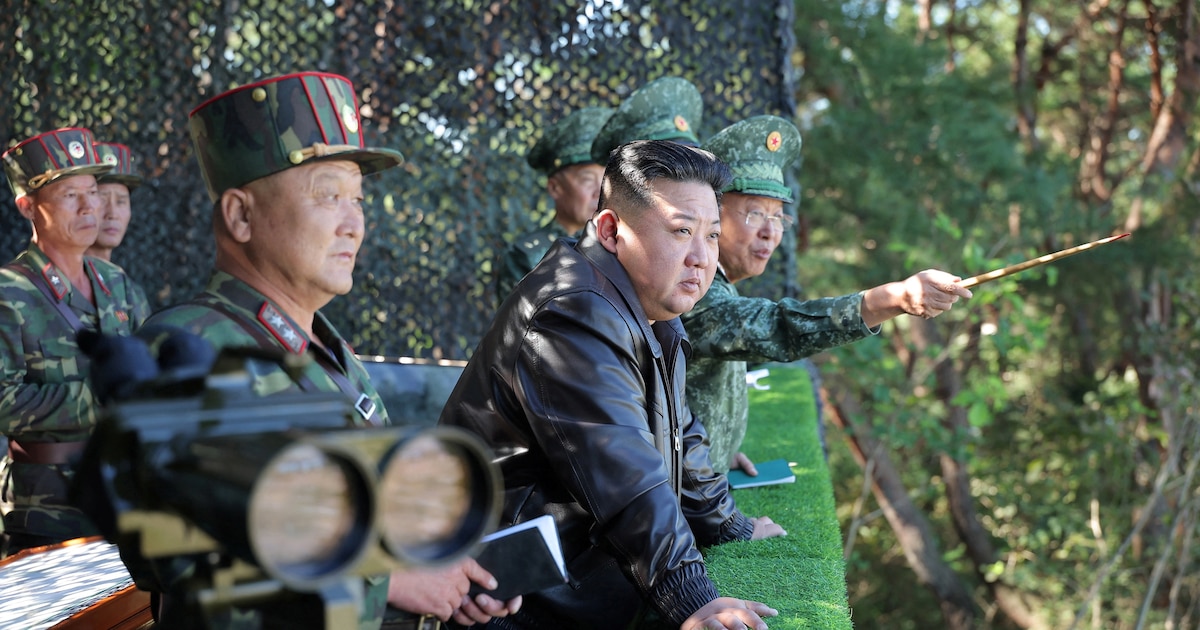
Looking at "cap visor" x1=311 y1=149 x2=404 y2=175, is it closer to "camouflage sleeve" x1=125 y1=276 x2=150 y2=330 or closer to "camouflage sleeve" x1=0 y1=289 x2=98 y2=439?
"camouflage sleeve" x1=0 y1=289 x2=98 y2=439

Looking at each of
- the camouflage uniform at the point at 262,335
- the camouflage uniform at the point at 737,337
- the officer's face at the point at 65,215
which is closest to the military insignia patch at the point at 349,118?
the camouflage uniform at the point at 262,335

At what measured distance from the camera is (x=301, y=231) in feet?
6.79

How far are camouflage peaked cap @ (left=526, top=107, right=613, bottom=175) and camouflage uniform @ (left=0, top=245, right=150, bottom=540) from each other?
195 cm

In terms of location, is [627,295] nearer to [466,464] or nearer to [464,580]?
[464,580]

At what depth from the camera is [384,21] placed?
6.92 m

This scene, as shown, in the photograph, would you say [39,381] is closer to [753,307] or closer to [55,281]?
[55,281]

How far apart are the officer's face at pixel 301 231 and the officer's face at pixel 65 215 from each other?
9.09ft

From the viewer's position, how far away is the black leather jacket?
235cm

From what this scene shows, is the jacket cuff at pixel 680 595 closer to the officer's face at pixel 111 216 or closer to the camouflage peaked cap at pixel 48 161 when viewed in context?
the camouflage peaked cap at pixel 48 161

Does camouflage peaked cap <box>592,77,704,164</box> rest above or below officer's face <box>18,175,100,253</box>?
above

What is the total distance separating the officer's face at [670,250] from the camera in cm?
267

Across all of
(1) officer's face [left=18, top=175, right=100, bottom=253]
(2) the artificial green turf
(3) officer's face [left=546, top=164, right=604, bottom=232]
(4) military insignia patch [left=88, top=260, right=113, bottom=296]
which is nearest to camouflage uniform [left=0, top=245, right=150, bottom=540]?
(1) officer's face [left=18, top=175, right=100, bottom=253]

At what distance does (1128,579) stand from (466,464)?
11043 mm

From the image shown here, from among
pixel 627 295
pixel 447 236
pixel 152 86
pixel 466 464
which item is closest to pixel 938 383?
pixel 447 236
